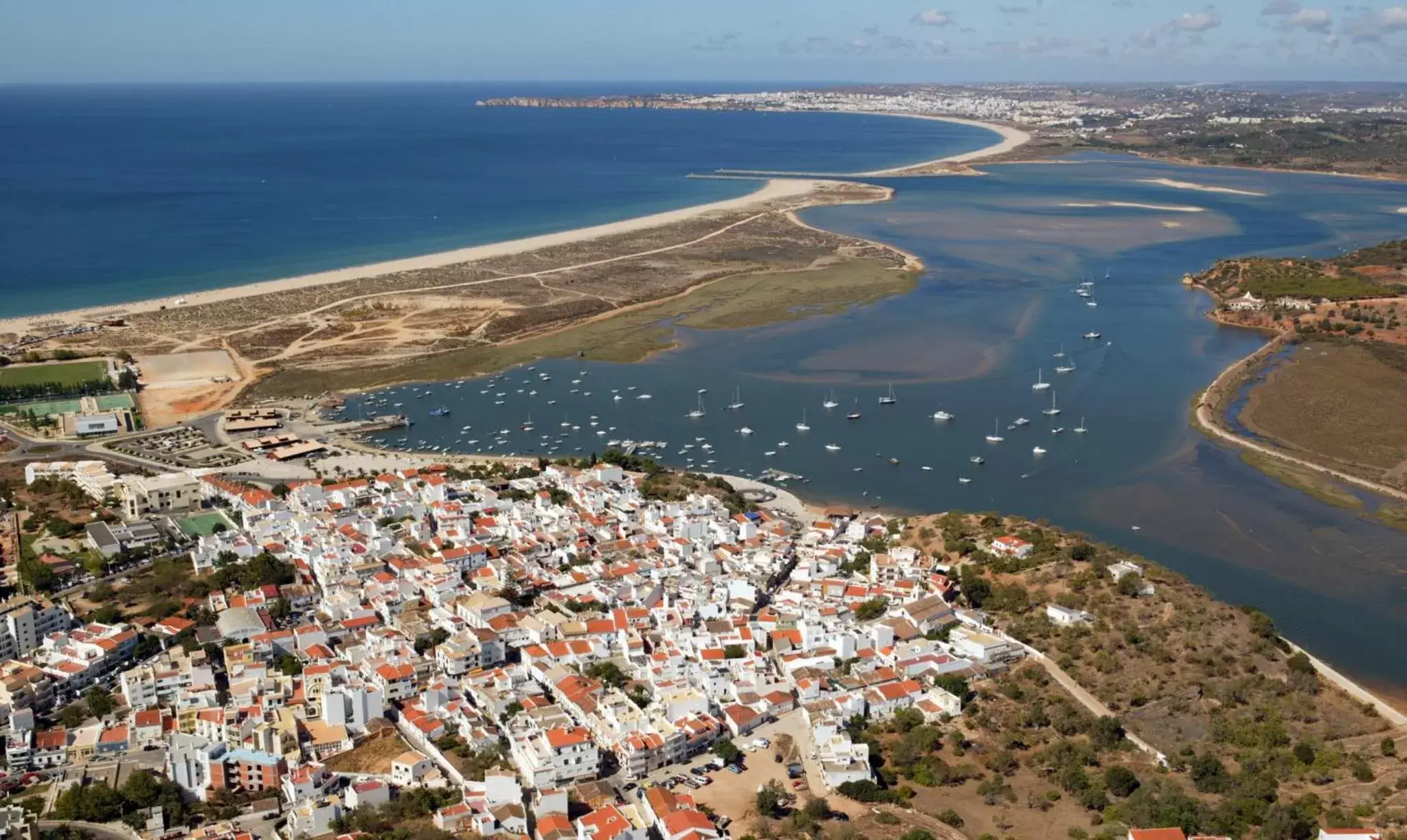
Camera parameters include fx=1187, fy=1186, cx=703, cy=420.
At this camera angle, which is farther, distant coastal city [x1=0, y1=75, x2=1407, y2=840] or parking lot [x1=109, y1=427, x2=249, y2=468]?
parking lot [x1=109, y1=427, x2=249, y2=468]

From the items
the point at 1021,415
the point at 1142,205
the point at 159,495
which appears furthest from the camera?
the point at 1142,205

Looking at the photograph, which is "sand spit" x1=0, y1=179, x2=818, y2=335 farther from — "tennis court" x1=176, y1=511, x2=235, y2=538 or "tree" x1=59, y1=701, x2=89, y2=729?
"tree" x1=59, y1=701, x2=89, y2=729

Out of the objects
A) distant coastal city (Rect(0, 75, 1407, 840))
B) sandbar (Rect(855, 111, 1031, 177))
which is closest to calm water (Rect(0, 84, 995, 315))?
sandbar (Rect(855, 111, 1031, 177))

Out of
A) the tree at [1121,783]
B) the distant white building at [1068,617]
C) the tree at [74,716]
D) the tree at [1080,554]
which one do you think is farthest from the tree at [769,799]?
the tree at [74,716]

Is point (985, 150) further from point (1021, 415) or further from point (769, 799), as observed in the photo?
point (769, 799)

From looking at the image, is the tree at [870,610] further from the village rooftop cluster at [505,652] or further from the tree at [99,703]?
the tree at [99,703]

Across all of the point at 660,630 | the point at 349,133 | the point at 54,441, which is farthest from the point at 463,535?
the point at 349,133

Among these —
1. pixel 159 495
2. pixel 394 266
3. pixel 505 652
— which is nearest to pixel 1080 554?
pixel 505 652
